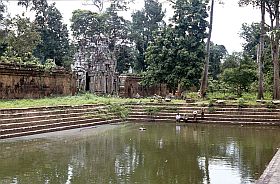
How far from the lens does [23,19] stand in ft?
102

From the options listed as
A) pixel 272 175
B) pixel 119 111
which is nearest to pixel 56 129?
pixel 119 111

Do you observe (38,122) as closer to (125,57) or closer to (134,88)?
(134,88)

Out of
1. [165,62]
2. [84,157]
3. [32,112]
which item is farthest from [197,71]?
[84,157]

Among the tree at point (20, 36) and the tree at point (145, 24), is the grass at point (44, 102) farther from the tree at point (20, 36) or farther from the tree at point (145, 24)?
the tree at point (145, 24)

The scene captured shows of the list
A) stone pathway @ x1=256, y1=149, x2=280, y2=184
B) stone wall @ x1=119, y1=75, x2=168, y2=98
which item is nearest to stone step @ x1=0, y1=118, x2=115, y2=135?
stone pathway @ x1=256, y1=149, x2=280, y2=184

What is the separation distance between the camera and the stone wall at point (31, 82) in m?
20.0

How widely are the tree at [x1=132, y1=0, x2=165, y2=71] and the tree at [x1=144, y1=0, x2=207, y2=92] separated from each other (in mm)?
11898

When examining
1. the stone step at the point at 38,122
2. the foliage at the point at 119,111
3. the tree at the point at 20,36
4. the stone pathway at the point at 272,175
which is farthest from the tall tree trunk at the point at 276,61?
the tree at the point at 20,36

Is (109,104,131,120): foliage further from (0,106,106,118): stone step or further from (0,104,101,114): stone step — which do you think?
(0,104,101,114): stone step

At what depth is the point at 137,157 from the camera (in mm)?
9531

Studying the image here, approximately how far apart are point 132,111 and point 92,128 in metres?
5.03

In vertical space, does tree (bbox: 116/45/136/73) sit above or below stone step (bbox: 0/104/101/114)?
above

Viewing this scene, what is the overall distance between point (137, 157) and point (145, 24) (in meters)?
33.7

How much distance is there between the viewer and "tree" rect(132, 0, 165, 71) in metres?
41.0
